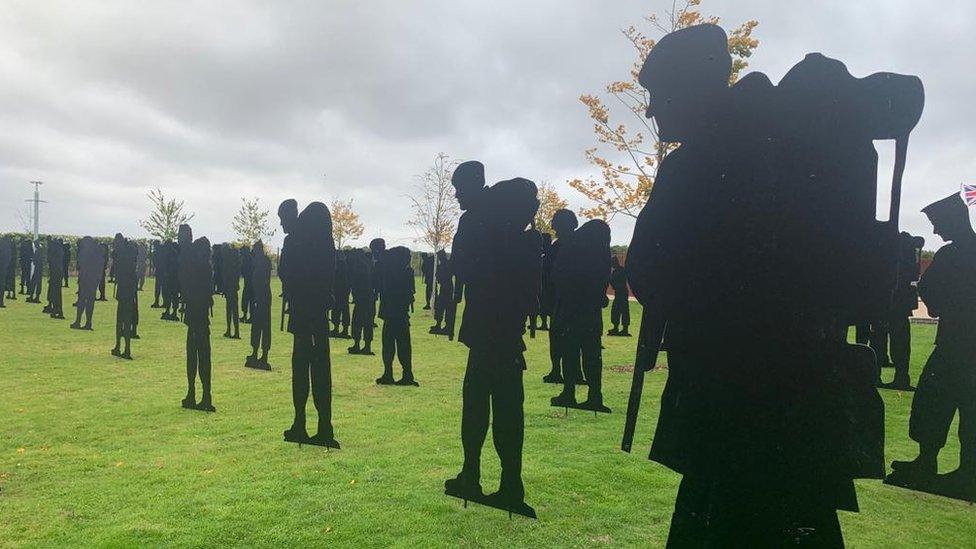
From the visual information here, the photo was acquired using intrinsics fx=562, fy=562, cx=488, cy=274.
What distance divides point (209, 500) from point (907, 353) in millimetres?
11783

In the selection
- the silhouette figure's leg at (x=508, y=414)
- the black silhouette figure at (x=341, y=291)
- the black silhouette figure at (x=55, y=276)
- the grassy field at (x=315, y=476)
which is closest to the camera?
the grassy field at (x=315, y=476)

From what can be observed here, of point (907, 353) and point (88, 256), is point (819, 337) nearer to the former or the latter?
point (907, 353)

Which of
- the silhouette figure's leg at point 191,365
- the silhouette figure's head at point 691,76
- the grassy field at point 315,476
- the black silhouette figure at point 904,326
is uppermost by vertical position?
the silhouette figure's head at point 691,76

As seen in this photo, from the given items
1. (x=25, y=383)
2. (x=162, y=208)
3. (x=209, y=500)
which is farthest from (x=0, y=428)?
(x=162, y=208)

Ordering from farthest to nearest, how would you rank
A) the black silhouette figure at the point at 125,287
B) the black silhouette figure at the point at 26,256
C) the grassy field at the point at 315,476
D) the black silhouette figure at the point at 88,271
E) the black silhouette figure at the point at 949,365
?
the black silhouette figure at the point at 26,256, the black silhouette figure at the point at 88,271, the black silhouette figure at the point at 125,287, the black silhouette figure at the point at 949,365, the grassy field at the point at 315,476

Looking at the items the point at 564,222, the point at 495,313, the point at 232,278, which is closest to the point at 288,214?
the point at 495,313

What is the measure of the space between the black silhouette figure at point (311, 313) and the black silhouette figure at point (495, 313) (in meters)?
2.09

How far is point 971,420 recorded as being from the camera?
569 cm

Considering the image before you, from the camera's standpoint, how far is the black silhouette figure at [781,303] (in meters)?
2.06

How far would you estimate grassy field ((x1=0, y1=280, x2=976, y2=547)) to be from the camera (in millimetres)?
4664

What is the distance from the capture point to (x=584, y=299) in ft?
28.3

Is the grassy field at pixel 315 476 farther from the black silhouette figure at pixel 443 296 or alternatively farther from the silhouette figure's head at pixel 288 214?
the black silhouette figure at pixel 443 296

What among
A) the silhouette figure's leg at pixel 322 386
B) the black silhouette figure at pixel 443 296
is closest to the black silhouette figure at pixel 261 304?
the silhouette figure's leg at pixel 322 386

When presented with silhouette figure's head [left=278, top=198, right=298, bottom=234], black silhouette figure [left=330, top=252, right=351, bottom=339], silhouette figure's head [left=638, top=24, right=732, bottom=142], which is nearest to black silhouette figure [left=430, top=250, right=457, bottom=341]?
black silhouette figure [left=330, top=252, right=351, bottom=339]
